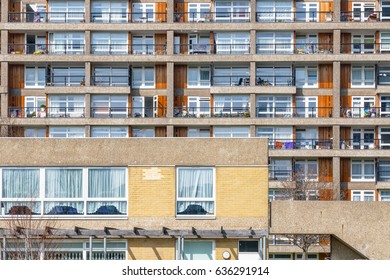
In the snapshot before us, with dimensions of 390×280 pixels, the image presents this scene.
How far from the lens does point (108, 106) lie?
77562 millimetres

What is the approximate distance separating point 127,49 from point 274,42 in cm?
1070

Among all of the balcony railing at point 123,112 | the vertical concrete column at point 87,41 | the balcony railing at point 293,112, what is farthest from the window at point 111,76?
the balcony railing at point 293,112

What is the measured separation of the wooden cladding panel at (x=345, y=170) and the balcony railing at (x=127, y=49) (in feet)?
49.6

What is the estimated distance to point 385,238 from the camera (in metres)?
32.6

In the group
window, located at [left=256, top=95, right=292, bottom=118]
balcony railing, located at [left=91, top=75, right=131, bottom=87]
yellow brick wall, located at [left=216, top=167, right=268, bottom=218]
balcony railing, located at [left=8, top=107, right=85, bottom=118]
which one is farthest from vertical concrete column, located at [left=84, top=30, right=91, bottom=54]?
yellow brick wall, located at [left=216, top=167, right=268, bottom=218]

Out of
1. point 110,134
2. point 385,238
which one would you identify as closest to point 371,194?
A: point 110,134

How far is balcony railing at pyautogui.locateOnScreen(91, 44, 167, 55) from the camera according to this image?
7781cm

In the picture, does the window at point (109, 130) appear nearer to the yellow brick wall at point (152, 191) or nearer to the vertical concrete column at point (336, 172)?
the vertical concrete column at point (336, 172)

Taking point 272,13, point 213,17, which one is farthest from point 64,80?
point 272,13

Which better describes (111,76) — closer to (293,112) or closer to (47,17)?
(47,17)

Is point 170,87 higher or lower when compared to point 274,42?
lower

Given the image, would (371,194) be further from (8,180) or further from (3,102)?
(8,180)

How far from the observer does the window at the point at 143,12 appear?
78625mm

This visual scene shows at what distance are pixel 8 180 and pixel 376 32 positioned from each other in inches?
1952
